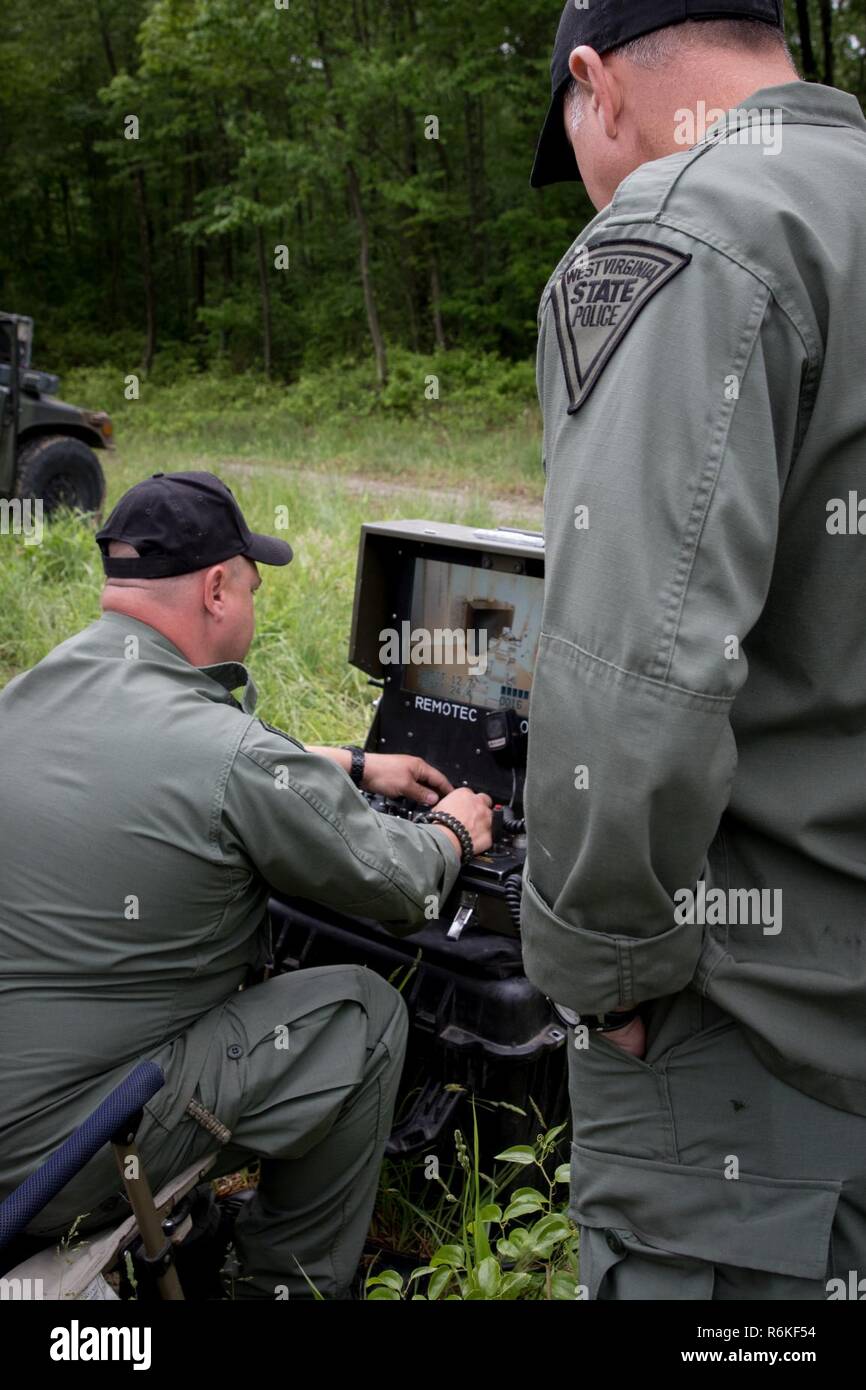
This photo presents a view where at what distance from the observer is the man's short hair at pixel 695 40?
1386 millimetres

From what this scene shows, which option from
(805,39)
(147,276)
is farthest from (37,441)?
(147,276)

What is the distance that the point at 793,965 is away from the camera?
1.38 metres

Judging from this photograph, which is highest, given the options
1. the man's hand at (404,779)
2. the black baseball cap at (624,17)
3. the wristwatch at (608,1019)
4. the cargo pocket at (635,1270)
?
the black baseball cap at (624,17)

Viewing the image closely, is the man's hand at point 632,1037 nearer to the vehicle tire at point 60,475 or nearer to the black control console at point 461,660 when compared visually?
the black control console at point 461,660

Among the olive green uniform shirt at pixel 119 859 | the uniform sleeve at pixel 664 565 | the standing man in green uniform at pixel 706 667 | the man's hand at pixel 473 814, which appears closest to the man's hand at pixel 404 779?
the man's hand at pixel 473 814

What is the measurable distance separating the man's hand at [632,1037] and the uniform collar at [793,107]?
3.25ft

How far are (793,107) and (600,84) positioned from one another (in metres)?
0.23

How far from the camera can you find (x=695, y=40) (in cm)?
139

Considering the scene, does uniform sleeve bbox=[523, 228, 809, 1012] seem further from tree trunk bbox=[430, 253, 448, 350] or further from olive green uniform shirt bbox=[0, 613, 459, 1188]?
tree trunk bbox=[430, 253, 448, 350]

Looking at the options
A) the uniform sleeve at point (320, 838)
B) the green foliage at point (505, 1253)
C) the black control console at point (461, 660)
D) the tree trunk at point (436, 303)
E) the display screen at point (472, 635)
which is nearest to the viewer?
the green foliage at point (505, 1253)

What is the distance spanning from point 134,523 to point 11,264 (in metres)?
32.9

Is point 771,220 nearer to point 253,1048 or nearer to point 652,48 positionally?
point 652,48

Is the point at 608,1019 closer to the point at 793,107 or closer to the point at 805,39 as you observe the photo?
the point at 793,107

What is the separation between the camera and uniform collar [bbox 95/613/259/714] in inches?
100
